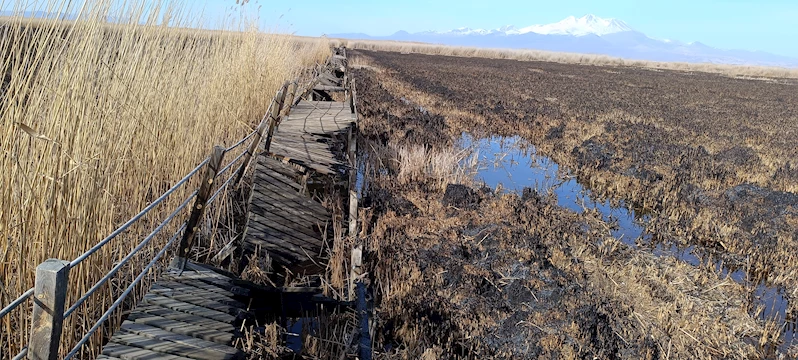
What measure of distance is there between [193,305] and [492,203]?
401 centimetres

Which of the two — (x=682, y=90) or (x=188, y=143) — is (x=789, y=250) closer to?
(x=188, y=143)

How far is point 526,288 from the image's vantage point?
3.92 m

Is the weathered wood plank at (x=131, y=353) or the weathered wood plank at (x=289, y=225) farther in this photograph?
the weathered wood plank at (x=289, y=225)

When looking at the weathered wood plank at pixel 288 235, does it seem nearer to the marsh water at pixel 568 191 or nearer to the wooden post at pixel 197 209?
the wooden post at pixel 197 209

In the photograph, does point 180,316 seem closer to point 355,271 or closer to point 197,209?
point 197,209

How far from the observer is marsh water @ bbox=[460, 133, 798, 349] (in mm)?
4223

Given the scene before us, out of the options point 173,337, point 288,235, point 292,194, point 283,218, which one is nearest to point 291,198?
point 292,194

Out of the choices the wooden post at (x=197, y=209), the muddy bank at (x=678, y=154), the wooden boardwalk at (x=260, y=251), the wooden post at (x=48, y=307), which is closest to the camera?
the wooden post at (x=48, y=307)

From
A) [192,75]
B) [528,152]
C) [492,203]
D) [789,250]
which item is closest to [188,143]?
[192,75]

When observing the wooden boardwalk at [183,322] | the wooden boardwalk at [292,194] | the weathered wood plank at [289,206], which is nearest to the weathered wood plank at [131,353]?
the wooden boardwalk at [183,322]

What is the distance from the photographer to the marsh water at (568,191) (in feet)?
13.9

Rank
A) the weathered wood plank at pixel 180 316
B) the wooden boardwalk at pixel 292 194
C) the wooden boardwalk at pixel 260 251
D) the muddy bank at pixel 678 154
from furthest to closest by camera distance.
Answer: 1. the muddy bank at pixel 678 154
2. the wooden boardwalk at pixel 292 194
3. the weathered wood plank at pixel 180 316
4. the wooden boardwalk at pixel 260 251

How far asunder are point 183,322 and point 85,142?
914 millimetres

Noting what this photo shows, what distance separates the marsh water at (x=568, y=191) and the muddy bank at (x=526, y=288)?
0.26m
